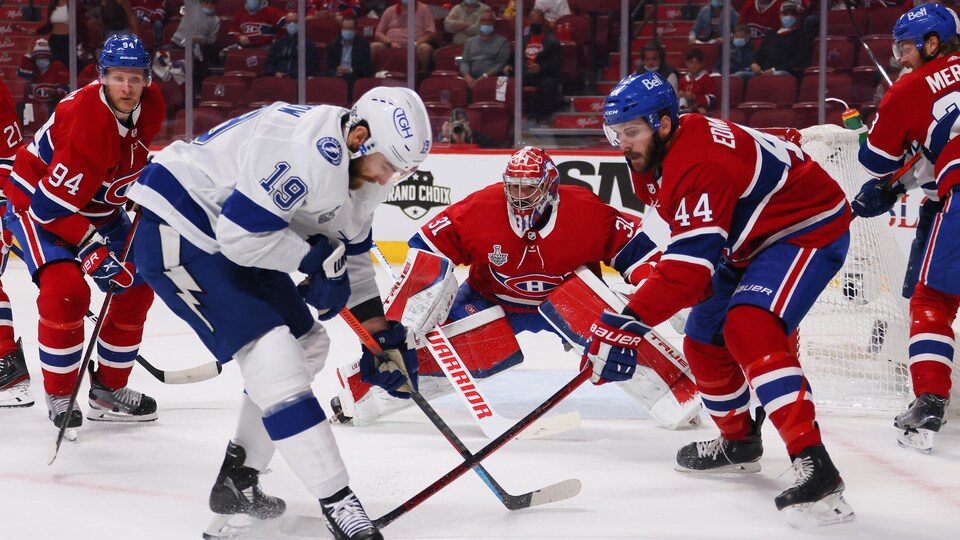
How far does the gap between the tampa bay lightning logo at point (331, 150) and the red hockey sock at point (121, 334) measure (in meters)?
1.51

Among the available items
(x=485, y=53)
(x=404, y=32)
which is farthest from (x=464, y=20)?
(x=404, y=32)

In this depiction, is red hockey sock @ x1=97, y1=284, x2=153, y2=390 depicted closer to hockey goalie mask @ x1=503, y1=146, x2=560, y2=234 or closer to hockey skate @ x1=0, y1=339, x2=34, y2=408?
hockey skate @ x1=0, y1=339, x2=34, y2=408

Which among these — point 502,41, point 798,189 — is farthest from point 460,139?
point 798,189

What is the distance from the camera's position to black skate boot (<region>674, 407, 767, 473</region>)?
2.91m

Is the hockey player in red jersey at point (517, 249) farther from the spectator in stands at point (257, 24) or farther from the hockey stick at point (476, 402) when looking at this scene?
the spectator in stands at point (257, 24)

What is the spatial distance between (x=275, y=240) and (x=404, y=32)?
583 cm

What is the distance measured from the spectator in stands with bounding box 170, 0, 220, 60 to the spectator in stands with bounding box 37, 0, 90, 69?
2.32 ft

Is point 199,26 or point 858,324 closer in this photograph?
point 858,324

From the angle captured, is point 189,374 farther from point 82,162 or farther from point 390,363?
point 390,363

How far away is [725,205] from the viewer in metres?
2.46

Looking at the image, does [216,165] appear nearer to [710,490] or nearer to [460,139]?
[710,490]

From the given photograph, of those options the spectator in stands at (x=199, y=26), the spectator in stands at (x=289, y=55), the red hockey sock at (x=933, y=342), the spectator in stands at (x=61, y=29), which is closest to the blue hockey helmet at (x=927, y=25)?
the red hockey sock at (x=933, y=342)

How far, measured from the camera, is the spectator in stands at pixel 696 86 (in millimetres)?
7164

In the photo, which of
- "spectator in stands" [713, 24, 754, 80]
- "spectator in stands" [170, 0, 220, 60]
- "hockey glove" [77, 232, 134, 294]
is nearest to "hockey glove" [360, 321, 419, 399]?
"hockey glove" [77, 232, 134, 294]
